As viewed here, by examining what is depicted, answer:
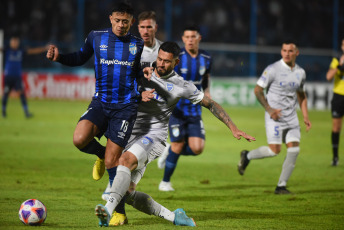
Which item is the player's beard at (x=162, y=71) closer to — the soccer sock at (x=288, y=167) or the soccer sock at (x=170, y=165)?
the soccer sock at (x=170, y=165)

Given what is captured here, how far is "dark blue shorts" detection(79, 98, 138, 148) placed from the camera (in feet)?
20.5

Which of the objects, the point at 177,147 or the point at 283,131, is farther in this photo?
the point at 177,147

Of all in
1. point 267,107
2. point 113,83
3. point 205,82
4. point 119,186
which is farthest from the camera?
point 205,82

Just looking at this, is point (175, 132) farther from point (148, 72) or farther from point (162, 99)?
point (148, 72)

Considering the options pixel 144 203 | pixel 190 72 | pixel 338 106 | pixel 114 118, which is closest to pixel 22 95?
pixel 338 106

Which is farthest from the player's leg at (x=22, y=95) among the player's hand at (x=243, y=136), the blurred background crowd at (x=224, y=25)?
the player's hand at (x=243, y=136)

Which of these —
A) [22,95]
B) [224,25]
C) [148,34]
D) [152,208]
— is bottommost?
[22,95]

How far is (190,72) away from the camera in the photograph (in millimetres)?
9227

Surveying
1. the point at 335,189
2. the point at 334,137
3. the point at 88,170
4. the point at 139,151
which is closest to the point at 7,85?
the point at 88,170

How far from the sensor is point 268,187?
361 inches

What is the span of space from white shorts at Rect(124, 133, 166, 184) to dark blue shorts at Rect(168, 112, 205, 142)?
263cm

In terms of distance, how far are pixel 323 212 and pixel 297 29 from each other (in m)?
22.7

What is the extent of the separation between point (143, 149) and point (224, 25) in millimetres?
23437

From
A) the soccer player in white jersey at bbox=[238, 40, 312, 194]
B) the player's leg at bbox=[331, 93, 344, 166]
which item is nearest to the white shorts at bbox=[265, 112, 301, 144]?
the soccer player in white jersey at bbox=[238, 40, 312, 194]
